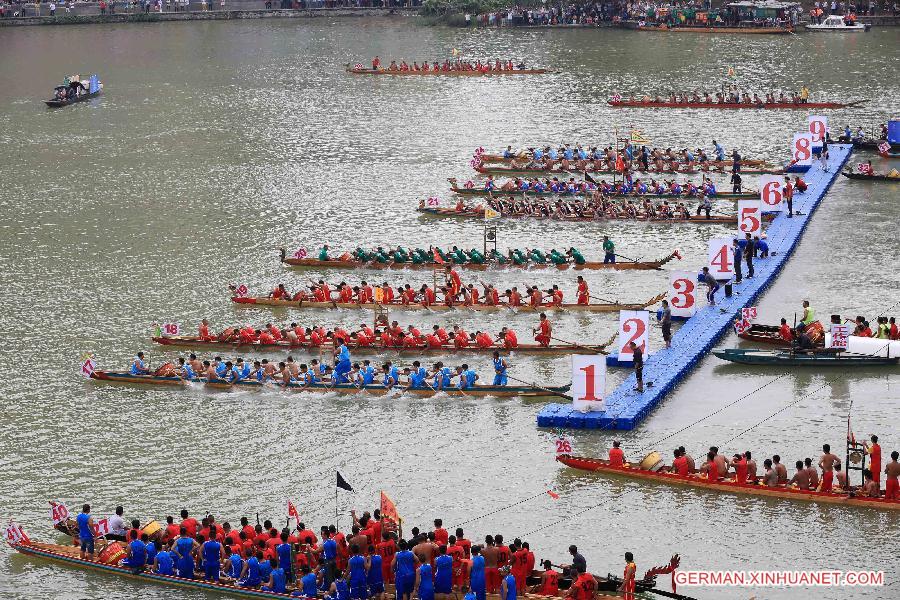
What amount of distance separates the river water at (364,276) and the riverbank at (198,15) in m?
18.8

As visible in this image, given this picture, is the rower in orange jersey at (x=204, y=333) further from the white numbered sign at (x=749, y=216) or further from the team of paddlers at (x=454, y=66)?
the team of paddlers at (x=454, y=66)

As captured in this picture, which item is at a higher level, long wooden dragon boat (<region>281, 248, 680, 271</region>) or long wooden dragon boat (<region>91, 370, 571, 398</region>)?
long wooden dragon boat (<region>281, 248, 680, 271</region>)

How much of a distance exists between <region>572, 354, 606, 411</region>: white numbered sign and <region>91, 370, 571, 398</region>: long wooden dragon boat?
5.13 ft

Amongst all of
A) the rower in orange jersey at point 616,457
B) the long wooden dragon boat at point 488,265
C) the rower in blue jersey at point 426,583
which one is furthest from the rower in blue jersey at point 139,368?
the rower in blue jersey at point 426,583

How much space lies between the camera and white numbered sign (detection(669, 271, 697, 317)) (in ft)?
137

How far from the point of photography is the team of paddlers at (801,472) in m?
30.5

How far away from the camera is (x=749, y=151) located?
213ft

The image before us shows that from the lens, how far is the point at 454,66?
8912cm

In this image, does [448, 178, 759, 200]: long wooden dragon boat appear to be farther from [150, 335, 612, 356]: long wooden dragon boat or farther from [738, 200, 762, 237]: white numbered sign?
[150, 335, 612, 356]: long wooden dragon boat

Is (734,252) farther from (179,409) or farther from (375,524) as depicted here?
(375,524)

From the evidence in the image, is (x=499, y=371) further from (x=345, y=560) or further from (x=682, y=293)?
(x=345, y=560)

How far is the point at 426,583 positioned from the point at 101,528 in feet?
23.1

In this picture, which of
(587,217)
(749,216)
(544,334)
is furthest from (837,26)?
(544,334)

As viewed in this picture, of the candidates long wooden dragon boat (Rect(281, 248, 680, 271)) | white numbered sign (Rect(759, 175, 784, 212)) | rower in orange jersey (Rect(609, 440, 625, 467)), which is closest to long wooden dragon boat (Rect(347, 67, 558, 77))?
white numbered sign (Rect(759, 175, 784, 212))
